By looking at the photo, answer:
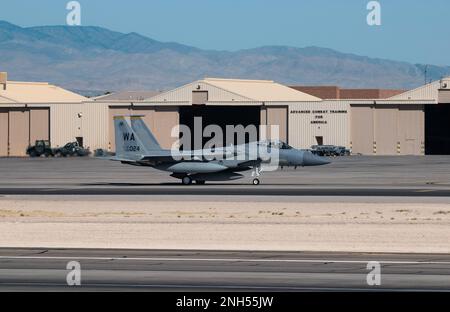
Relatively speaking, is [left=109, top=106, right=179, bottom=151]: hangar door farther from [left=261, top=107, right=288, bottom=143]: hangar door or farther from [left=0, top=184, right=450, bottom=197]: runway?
[left=0, top=184, right=450, bottom=197]: runway

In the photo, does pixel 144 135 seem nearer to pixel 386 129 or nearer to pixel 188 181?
pixel 188 181

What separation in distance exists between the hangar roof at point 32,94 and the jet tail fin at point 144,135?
6201cm

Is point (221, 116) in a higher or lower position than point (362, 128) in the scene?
higher

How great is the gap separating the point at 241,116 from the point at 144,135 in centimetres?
6371

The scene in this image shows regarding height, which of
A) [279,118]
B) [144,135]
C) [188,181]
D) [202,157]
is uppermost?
[279,118]

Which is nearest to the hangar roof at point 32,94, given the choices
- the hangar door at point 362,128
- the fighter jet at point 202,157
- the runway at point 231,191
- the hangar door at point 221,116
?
the hangar door at point 221,116

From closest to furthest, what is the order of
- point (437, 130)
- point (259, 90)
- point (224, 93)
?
point (224, 93) < point (259, 90) < point (437, 130)

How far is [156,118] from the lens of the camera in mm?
115250

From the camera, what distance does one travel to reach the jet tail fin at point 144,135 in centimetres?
5900

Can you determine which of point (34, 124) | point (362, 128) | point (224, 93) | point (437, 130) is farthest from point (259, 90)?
point (34, 124)

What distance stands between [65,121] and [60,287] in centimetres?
9721

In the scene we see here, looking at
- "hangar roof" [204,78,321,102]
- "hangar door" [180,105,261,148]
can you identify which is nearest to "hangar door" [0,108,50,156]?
"hangar door" [180,105,261,148]

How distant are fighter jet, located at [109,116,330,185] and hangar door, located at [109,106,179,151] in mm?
54363
